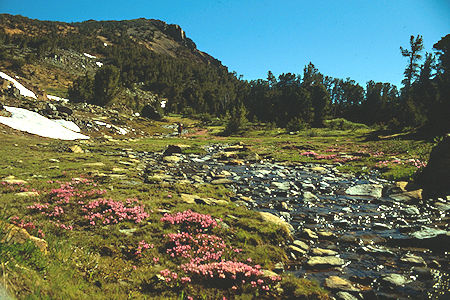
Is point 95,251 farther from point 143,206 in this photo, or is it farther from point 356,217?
point 356,217

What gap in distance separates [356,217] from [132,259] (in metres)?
6.48

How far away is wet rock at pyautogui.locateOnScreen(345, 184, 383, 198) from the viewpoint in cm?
930

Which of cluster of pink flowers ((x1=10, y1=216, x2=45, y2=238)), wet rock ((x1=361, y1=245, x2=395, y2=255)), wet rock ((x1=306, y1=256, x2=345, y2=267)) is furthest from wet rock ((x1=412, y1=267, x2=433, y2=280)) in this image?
cluster of pink flowers ((x1=10, y1=216, x2=45, y2=238))

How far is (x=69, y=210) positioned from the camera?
5812 mm

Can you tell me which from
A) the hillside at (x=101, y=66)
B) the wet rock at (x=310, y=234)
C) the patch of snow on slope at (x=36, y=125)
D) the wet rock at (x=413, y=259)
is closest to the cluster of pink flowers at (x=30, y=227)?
the wet rock at (x=310, y=234)

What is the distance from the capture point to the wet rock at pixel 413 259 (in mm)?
4445

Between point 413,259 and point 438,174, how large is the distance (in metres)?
7.05

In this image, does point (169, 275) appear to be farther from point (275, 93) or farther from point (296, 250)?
point (275, 93)

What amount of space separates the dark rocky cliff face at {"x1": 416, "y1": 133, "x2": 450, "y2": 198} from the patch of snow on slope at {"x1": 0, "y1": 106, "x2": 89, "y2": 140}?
93.0 ft

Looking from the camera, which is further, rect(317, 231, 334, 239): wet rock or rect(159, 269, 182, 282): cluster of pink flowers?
rect(317, 231, 334, 239): wet rock

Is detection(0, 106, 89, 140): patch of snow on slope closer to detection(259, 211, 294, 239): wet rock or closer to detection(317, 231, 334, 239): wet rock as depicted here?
detection(259, 211, 294, 239): wet rock

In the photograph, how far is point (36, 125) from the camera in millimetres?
22969

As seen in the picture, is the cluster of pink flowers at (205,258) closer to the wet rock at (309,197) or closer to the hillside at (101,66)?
the wet rock at (309,197)

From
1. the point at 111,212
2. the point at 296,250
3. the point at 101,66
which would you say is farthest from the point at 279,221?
the point at 101,66
